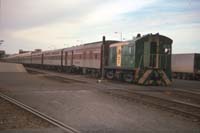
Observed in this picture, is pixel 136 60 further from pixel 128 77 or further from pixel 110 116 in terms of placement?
pixel 110 116

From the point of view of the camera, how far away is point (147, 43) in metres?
22.0

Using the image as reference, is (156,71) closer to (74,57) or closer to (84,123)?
(84,123)

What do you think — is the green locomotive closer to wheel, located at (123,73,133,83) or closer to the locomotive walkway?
wheel, located at (123,73,133,83)

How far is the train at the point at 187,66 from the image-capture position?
35438 mm

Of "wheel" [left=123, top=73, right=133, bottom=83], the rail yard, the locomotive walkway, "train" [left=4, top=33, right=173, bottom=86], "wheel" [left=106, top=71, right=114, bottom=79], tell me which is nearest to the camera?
the locomotive walkway

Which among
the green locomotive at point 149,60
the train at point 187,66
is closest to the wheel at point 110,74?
the green locomotive at point 149,60

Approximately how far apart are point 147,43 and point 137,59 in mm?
1462

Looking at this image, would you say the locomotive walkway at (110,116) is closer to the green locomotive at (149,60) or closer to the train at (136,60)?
the green locomotive at (149,60)

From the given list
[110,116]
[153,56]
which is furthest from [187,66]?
[110,116]

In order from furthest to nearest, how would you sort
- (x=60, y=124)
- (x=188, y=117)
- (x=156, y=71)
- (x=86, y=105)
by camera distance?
(x=156, y=71) → (x=86, y=105) → (x=188, y=117) → (x=60, y=124)

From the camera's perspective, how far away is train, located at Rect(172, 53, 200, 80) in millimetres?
35438

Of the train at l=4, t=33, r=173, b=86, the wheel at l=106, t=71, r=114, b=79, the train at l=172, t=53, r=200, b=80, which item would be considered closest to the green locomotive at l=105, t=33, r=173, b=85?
the train at l=4, t=33, r=173, b=86

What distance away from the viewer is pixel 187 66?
120 ft

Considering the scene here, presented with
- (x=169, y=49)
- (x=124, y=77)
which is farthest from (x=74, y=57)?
(x=169, y=49)
